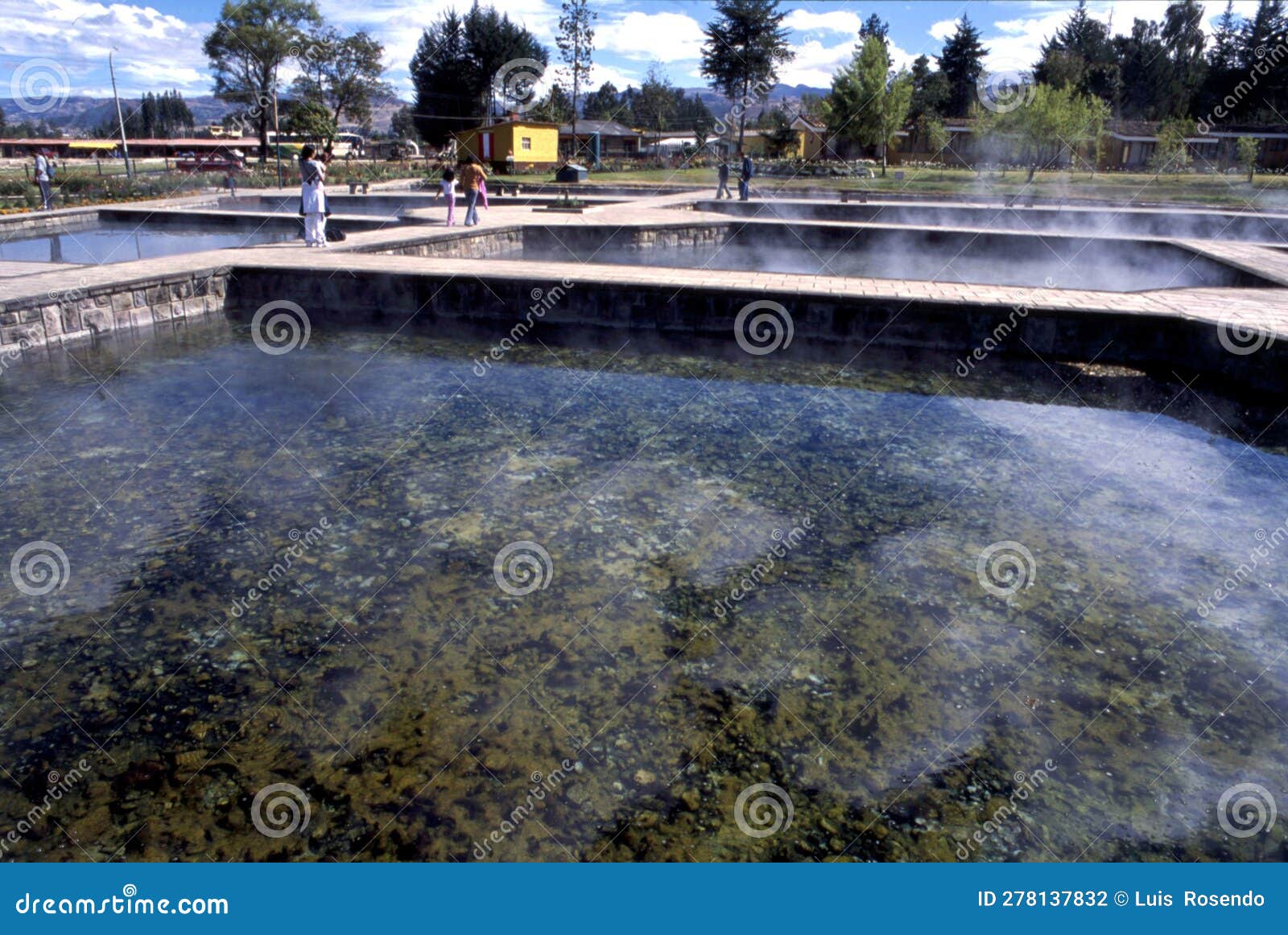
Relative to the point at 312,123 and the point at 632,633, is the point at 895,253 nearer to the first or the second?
the point at 632,633

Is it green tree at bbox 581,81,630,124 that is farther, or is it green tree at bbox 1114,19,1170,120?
green tree at bbox 581,81,630,124

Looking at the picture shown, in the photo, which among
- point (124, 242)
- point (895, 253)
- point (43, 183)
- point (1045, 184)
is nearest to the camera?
point (895, 253)

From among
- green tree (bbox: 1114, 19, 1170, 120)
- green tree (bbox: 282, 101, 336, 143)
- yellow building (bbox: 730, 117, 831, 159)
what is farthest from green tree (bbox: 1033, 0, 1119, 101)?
green tree (bbox: 282, 101, 336, 143)

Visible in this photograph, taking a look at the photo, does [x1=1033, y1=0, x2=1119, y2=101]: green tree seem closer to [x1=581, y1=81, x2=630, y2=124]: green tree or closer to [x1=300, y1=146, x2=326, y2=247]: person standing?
[x1=581, y1=81, x2=630, y2=124]: green tree

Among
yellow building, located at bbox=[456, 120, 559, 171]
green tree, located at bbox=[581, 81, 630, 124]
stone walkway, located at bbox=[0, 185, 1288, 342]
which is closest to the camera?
stone walkway, located at bbox=[0, 185, 1288, 342]

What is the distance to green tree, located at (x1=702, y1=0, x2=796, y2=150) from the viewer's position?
56156 mm

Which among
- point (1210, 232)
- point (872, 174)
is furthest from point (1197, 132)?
point (1210, 232)

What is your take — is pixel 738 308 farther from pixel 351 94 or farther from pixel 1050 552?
pixel 351 94

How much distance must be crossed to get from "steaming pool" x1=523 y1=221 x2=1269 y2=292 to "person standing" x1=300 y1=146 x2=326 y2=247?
4134 millimetres

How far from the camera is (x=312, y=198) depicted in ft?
42.9

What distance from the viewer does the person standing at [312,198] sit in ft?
40.7

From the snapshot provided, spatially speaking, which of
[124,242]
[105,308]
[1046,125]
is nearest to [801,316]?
[105,308]

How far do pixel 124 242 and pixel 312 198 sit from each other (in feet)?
26.8

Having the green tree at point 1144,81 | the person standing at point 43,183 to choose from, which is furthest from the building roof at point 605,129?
the person standing at point 43,183
